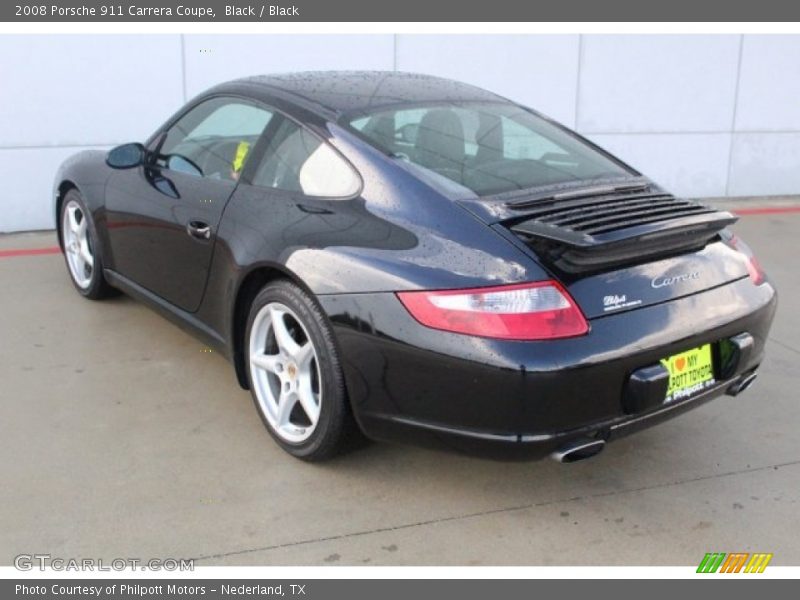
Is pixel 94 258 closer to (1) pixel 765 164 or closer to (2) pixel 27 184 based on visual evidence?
(2) pixel 27 184

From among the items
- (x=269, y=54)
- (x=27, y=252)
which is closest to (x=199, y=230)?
(x=27, y=252)

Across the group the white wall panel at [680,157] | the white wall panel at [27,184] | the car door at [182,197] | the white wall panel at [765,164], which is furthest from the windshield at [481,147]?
the white wall panel at [765,164]

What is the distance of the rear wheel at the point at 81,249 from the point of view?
5.02 m

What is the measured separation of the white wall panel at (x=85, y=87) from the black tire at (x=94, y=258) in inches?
78.5

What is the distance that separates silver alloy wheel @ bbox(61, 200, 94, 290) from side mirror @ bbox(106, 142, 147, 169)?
0.74m

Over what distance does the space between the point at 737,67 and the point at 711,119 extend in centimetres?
65

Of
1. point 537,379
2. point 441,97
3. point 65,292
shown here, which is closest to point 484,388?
point 537,379

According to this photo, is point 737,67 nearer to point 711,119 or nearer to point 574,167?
point 711,119

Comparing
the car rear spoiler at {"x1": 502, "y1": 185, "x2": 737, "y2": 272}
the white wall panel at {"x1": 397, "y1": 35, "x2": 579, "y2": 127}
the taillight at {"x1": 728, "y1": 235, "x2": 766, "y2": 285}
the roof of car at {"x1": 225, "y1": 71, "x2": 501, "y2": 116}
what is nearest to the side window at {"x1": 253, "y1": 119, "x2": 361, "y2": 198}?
the roof of car at {"x1": 225, "y1": 71, "x2": 501, "y2": 116}

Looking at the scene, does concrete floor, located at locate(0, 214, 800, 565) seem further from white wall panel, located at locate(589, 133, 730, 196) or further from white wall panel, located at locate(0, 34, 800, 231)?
white wall panel, located at locate(589, 133, 730, 196)

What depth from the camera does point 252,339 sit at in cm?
354

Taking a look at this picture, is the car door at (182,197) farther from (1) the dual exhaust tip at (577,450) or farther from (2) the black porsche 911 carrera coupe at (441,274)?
(1) the dual exhaust tip at (577,450)

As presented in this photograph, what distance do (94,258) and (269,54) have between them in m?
3.28

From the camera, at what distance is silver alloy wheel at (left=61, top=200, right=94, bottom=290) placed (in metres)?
5.18
